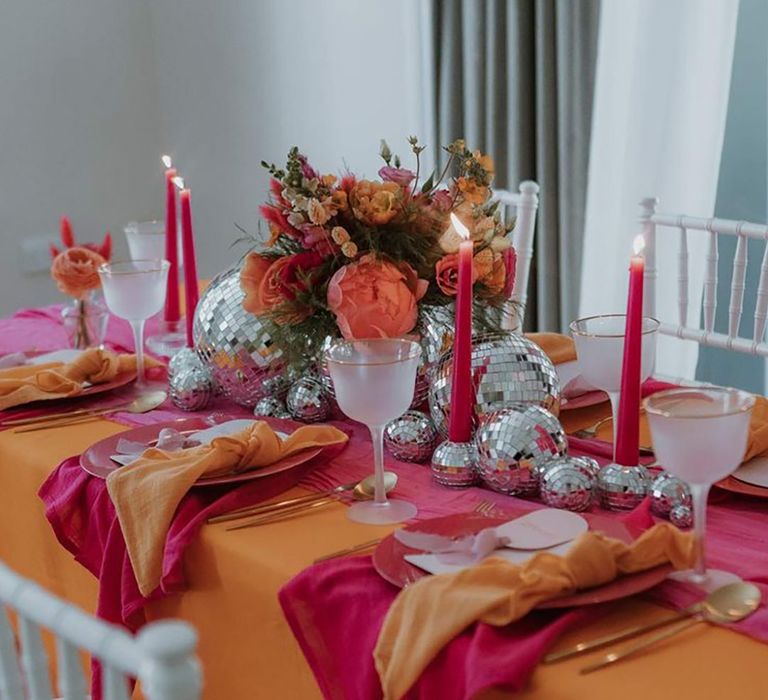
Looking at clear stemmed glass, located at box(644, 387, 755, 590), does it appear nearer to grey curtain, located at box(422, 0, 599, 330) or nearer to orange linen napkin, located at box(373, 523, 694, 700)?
orange linen napkin, located at box(373, 523, 694, 700)

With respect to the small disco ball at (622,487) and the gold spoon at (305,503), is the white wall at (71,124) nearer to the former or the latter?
the gold spoon at (305,503)

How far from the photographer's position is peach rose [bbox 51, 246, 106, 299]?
1766 millimetres

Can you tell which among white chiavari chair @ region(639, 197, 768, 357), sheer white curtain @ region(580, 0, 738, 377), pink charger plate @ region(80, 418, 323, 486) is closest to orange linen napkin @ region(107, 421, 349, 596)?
pink charger plate @ region(80, 418, 323, 486)

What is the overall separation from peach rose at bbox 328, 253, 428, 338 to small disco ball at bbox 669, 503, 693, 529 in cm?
37

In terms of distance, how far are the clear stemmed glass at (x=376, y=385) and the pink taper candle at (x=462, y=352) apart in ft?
0.21

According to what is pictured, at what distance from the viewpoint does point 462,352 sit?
116 centimetres

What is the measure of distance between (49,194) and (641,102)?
73.1 inches

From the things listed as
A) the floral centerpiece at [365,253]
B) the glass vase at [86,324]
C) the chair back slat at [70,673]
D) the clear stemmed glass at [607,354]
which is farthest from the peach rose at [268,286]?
the chair back slat at [70,673]

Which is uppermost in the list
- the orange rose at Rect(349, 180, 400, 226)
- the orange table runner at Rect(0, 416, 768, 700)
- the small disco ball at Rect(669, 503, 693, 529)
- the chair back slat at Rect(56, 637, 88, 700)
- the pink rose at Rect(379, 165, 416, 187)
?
the pink rose at Rect(379, 165, 416, 187)

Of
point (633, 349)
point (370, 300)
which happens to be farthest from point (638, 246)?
point (370, 300)

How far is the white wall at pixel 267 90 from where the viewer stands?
10.5 ft

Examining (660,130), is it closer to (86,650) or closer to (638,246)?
(638,246)

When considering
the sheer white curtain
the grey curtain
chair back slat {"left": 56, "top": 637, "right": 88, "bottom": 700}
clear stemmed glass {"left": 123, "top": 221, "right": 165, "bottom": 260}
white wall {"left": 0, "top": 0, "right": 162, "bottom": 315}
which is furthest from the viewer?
white wall {"left": 0, "top": 0, "right": 162, "bottom": 315}

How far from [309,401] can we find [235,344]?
4.6 inches
